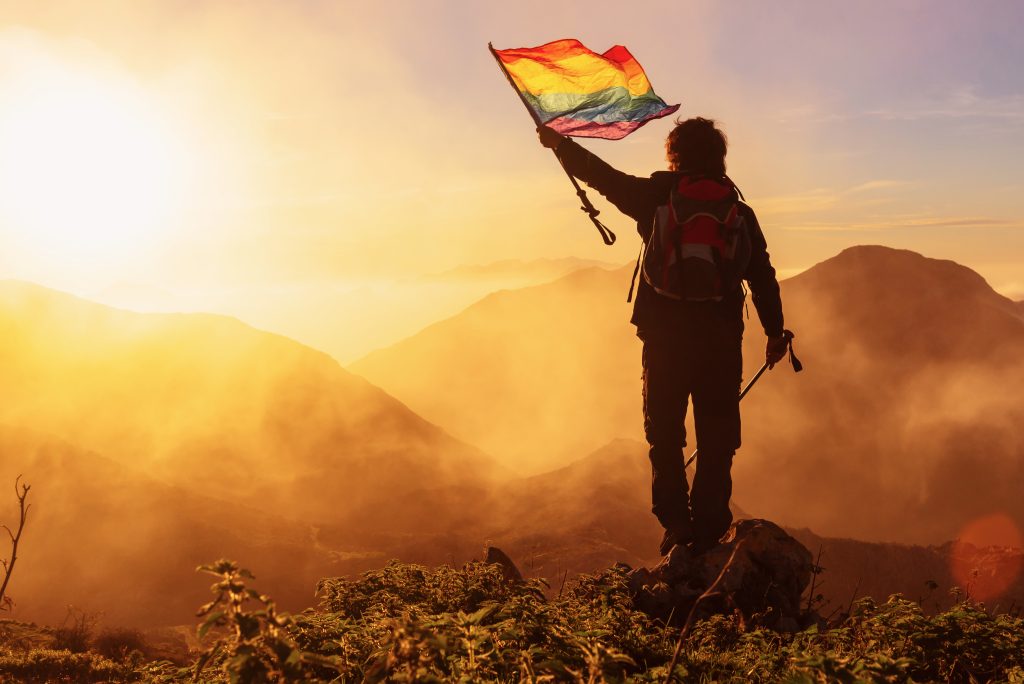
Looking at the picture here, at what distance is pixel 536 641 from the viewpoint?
4.90m

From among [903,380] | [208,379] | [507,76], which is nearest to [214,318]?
[208,379]

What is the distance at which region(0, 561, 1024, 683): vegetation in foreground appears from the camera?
2.53m

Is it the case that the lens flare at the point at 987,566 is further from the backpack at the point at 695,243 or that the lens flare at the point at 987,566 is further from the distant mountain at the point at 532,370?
the distant mountain at the point at 532,370

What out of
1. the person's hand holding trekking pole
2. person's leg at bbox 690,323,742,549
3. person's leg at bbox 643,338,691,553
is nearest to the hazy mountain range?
person's leg at bbox 643,338,691,553

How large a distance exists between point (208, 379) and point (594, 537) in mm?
47956

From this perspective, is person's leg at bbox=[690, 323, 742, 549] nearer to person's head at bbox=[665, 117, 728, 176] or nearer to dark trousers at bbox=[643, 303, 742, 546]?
dark trousers at bbox=[643, 303, 742, 546]

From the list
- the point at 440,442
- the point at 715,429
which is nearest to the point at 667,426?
the point at 715,429

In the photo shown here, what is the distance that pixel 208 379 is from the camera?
7412 cm

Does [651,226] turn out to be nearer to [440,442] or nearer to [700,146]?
[700,146]

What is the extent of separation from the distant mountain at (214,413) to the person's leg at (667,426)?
4979 centimetres

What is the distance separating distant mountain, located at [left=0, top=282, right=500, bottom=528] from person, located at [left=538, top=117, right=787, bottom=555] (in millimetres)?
49955

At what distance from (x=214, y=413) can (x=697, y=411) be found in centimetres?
6913

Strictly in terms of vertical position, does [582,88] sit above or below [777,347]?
above

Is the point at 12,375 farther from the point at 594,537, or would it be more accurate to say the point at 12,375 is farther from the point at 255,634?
the point at 255,634
